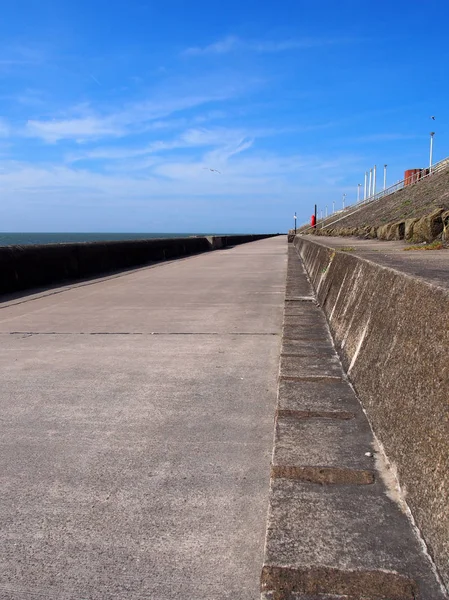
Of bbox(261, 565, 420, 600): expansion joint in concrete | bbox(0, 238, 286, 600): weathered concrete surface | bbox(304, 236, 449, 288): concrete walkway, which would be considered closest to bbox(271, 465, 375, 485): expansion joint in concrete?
bbox(0, 238, 286, 600): weathered concrete surface

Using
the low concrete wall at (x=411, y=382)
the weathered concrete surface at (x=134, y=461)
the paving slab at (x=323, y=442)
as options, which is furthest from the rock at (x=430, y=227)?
the paving slab at (x=323, y=442)

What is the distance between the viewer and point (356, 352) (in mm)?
4098

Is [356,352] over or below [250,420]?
over

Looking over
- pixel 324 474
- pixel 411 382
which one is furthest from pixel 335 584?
pixel 411 382

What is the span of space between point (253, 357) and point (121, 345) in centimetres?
141

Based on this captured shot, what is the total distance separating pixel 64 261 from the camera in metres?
12.6

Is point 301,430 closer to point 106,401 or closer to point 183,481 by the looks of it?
point 183,481

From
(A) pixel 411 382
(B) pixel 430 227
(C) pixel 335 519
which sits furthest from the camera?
(B) pixel 430 227

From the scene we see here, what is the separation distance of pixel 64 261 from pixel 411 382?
441 inches

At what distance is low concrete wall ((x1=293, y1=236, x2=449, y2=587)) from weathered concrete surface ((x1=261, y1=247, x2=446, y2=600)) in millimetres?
89

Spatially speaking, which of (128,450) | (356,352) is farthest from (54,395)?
(356,352)

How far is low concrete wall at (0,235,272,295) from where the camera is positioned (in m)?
10.2

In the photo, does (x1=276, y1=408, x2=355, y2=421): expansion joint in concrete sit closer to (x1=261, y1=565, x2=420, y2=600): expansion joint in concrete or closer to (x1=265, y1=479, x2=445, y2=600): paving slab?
(x1=265, y1=479, x2=445, y2=600): paving slab

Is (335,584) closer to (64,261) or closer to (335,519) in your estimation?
(335,519)
